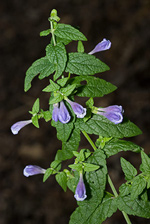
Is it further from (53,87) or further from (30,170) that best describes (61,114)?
(30,170)

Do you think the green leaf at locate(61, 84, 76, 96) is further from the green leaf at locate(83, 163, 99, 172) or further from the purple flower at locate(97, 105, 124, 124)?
the green leaf at locate(83, 163, 99, 172)

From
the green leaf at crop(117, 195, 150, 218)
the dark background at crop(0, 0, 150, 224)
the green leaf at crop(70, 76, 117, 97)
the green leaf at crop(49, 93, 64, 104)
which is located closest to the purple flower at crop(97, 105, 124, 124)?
the green leaf at crop(70, 76, 117, 97)

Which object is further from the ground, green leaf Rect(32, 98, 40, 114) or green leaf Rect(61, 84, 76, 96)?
green leaf Rect(32, 98, 40, 114)

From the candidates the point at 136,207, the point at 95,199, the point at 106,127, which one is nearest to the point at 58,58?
the point at 106,127

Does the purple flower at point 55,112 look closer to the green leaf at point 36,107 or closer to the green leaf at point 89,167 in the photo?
the green leaf at point 36,107

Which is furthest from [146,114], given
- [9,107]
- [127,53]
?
[9,107]

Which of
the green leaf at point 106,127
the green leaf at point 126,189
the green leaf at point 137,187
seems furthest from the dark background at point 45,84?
the green leaf at point 106,127
